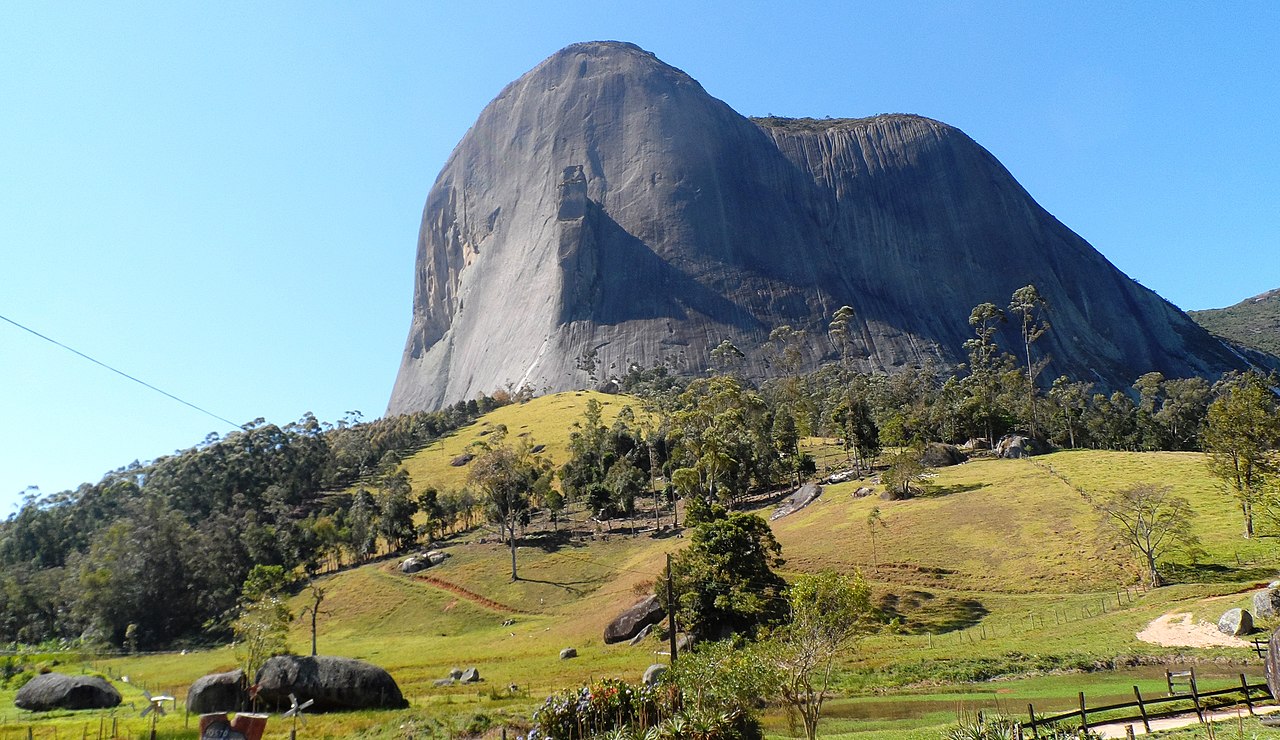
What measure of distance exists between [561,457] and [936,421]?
53.6m

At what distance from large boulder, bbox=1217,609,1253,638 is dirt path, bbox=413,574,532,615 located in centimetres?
4618

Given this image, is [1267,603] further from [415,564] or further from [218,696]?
[415,564]

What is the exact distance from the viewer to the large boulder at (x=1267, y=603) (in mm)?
32188

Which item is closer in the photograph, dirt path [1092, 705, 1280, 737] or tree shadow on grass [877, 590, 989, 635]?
dirt path [1092, 705, 1280, 737]

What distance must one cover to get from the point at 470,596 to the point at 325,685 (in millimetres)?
35591

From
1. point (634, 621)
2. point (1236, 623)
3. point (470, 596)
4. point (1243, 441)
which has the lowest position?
point (1236, 623)

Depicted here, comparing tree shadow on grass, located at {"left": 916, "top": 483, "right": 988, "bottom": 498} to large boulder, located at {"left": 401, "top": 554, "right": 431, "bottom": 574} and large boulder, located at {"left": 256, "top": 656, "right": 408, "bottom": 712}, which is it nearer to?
large boulder, located at {"left": 401, "top": 554, "right": 431, "bottom": 574}

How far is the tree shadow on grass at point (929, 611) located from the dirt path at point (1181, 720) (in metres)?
20.5

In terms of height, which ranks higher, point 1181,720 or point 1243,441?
point 1243,441

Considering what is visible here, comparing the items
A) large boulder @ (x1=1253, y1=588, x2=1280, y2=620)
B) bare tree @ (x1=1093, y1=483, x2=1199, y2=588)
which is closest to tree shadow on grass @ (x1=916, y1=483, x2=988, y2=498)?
bare tree @ (x1=1093, y1=483, x2=1199, y2=588)

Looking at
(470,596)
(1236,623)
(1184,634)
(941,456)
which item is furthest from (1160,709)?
(941,456)

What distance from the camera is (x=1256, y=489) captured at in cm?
4397

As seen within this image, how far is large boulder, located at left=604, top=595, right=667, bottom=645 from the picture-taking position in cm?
4744

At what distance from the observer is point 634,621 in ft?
157
